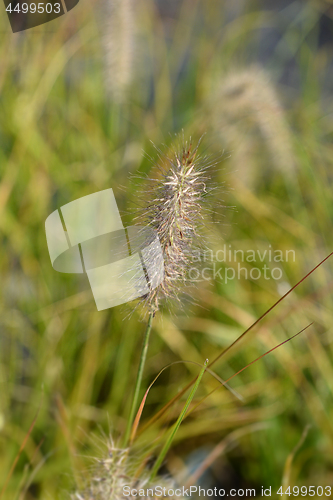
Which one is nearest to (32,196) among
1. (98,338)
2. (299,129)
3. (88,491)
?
(98,338)

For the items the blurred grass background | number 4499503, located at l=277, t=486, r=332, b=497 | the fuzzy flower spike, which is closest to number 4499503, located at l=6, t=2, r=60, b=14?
the blurred grass background

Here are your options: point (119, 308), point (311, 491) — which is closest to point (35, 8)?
point (119, 308)

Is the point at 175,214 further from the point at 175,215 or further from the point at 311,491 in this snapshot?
the point at 311,491

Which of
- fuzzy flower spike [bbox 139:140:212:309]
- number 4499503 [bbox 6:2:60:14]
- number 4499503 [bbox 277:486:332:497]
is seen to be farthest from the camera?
number 4499503 [bbox 6:2:60:14]

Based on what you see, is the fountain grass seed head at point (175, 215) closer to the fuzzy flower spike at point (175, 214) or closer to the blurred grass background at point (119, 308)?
the fuzzy flower spike at point (175, 214)

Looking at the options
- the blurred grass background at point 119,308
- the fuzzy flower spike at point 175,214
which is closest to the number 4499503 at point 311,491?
the blurred grass background at point 119,308

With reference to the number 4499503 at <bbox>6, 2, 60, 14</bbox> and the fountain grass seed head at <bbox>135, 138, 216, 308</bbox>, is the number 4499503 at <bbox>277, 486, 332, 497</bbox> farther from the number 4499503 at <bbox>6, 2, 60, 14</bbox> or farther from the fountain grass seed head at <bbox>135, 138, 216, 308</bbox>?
the number 4499503 at <bbox>6, 2, 60, 14</bbox>
